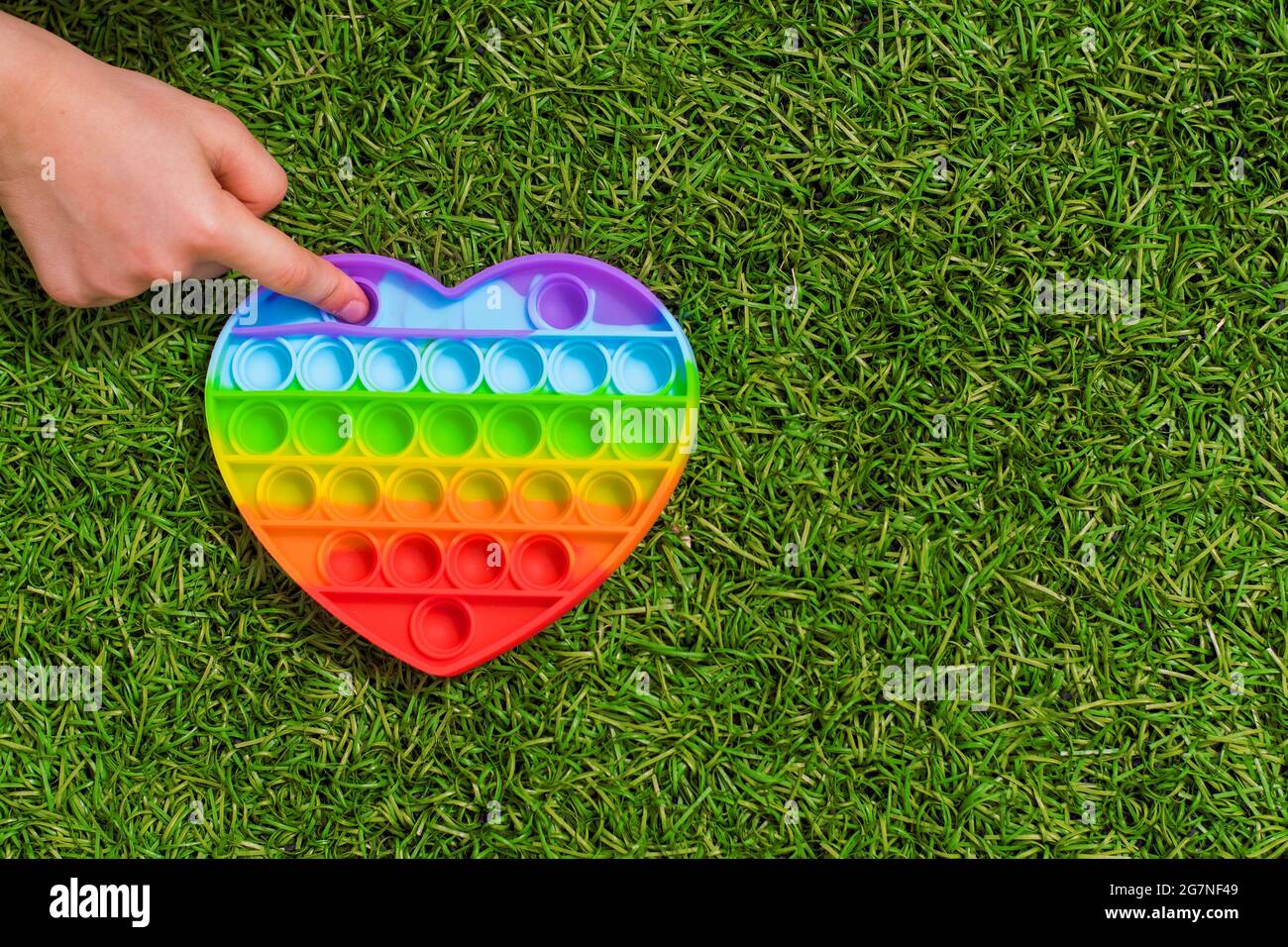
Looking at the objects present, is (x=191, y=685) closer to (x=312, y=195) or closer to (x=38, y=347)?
(x=38, y=347)

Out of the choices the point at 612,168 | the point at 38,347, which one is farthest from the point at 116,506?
the point at 612,168

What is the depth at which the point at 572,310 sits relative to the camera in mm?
1377

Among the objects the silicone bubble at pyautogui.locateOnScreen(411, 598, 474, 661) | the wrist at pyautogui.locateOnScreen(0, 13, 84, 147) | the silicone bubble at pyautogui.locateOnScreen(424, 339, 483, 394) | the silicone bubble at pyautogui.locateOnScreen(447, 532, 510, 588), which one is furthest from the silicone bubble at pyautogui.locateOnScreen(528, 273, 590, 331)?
the wrist at pyautogui.locateOnScreen(0, 13, 84, 147)

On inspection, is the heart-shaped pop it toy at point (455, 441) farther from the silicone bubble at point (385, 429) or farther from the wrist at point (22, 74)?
the wrist at point (22, 74)

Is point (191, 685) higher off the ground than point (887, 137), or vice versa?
point (887, 137)

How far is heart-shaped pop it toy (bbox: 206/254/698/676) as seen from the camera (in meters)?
1.33

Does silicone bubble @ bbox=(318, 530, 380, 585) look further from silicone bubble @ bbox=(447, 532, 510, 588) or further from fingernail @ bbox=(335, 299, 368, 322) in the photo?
fingernail @ bbox=(335, 299, 368, 322)

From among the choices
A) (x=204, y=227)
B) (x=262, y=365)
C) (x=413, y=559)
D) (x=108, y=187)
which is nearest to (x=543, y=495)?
(x=413, y=559)

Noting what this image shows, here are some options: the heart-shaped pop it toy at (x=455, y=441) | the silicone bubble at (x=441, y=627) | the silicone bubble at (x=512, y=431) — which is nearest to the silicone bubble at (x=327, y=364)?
the heart-shaped pop it toy at (x=455, y=441)

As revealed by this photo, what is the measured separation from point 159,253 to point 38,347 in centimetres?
40

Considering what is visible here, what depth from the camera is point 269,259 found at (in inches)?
46.4

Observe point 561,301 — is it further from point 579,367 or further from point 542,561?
point 542,561

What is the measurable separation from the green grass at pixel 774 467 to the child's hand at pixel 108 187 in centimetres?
20

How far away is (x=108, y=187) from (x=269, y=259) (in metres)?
0.21
